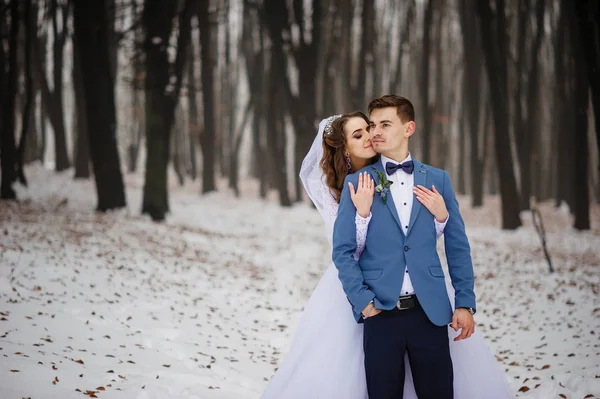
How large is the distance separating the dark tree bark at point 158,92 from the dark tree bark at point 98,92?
1032 millimetres

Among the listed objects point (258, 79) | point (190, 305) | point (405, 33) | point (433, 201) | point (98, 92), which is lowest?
point (190, 305)

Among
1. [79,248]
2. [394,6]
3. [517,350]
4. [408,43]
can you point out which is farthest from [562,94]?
[79,248]

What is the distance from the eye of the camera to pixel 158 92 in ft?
47.9

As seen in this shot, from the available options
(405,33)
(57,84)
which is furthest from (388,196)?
(405,33)

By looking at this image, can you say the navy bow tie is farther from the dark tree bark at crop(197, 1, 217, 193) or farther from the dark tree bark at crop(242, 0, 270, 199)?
the dark tree bark at crop(242, 0, 270, 199)

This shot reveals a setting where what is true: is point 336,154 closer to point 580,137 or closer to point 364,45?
point 580,137

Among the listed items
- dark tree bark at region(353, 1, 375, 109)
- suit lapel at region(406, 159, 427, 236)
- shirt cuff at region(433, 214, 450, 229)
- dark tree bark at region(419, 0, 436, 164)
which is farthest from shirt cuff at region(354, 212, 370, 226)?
dark tree bark at region(353, 1, 375, 109)

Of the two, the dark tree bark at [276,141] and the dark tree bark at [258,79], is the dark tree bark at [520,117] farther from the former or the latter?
the dark tree bark at [258,79]

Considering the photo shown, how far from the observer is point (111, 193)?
46.7 ft

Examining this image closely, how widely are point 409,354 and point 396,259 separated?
566 mm

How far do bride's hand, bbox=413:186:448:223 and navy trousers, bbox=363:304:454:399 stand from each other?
58 cm

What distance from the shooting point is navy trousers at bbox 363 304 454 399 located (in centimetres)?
303

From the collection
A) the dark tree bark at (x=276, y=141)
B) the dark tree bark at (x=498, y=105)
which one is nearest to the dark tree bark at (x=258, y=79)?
the dark tree bark at (x=276, y=141)

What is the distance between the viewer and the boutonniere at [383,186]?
123 inches
